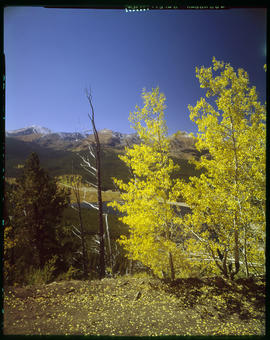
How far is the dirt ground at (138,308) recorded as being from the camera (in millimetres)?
2889

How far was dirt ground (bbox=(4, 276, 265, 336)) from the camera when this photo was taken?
114 inches

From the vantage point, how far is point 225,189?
3.88m

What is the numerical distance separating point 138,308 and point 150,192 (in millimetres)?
2512

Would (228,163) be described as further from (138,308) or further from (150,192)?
(138,308)

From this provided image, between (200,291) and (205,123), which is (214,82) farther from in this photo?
(200,291)

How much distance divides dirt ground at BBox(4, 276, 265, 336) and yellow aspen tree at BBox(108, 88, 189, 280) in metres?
0.78

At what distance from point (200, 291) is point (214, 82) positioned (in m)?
5.28

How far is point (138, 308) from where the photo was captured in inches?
130

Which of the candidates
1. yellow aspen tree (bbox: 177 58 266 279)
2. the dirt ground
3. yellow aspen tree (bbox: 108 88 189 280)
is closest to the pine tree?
the dirt ground

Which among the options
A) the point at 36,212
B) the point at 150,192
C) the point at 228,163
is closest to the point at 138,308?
the point at 150,192

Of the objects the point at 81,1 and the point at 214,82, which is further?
the point at 214,82

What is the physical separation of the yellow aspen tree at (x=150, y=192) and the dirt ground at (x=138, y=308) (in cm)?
78

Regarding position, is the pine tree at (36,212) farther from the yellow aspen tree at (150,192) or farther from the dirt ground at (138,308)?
the yellow aspen tree at (150,192)

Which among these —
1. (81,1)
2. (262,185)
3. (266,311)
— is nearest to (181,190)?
(262,185)
